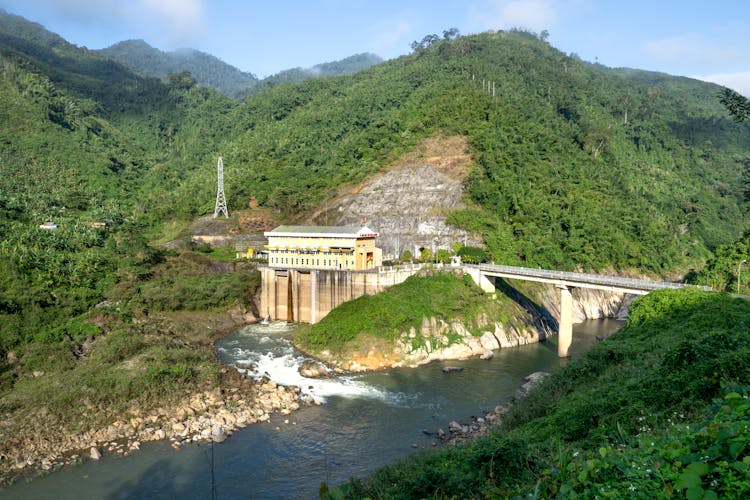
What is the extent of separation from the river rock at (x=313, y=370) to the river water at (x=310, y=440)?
104cm

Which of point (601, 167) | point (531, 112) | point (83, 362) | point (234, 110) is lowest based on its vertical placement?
point (83, 362)

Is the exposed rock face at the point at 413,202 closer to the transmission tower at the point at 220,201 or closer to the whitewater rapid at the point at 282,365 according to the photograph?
the transmission tower at the point at 220,201

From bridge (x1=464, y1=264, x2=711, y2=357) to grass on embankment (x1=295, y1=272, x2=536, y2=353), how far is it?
2.18m

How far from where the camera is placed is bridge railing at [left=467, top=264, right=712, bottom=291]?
48562 millimetres

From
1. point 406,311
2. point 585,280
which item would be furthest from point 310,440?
point 585,280

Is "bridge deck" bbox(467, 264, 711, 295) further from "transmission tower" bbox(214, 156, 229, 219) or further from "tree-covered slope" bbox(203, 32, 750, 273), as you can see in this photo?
"transmission tower" bbox(214, 156, 229, 219)

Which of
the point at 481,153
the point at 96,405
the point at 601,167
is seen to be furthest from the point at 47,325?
the point at 601,167

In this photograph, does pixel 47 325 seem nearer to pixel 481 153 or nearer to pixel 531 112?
pixel 481 153

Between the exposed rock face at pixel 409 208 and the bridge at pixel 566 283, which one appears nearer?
the bridge at pixel 566 283

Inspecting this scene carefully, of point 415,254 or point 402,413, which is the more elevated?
point 415,254

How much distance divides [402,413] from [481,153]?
6205cm

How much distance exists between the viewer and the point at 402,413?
133 ft

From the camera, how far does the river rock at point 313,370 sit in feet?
159

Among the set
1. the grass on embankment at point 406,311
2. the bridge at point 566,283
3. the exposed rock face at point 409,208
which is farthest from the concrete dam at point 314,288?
the exposed rock face at point 409,208
